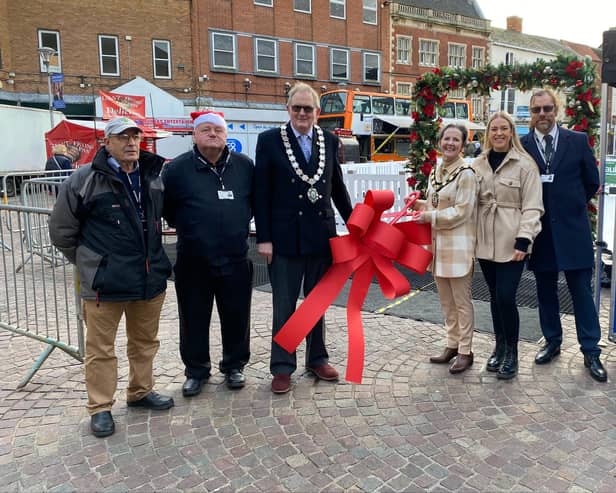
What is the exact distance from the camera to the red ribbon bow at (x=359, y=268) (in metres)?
3.54

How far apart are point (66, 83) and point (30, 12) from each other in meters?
3.24

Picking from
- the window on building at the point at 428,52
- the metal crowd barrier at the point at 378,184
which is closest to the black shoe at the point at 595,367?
the metal crowd barrier at the point at 378,184

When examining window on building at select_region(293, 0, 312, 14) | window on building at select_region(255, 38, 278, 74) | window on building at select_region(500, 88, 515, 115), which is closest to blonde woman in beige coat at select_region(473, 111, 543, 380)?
window on building at select_region(255, 38, 278, 74)

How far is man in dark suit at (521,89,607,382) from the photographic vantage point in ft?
12.7

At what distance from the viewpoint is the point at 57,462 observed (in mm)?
2984

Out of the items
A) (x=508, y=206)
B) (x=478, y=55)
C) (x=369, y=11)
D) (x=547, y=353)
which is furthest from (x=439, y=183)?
(x=478, y=55)

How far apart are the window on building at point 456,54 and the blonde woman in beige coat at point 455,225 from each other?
37.8m

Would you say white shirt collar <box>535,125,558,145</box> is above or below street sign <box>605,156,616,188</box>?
above

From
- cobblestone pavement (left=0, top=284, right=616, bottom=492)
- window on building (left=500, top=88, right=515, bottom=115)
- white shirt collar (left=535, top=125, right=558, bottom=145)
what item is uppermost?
window on building (left=500, top=88, right=515, bottom=115)

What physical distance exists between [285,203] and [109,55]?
25277 millimetres

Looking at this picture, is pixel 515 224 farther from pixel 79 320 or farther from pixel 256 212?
pixel 79 320

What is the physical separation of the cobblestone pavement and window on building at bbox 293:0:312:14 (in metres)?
29.2

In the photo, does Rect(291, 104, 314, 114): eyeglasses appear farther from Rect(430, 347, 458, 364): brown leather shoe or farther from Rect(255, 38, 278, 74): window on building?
Rect(255, 38, 278, 74): window on building

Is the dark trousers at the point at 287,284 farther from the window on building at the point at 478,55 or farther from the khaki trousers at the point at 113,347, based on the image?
the window on building at the point at 478,55
